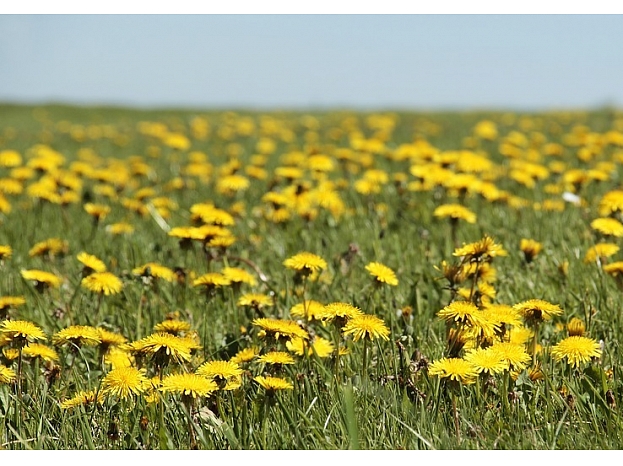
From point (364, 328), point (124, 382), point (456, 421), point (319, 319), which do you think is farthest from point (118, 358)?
point (456, 421)

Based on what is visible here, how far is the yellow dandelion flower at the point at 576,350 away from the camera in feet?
5.64

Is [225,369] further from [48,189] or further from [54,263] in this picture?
[48,189]

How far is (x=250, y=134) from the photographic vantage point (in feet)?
30.3

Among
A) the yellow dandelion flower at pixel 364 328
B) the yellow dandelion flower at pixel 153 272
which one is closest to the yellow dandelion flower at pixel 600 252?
the yellow dandelion flower at pixel 364 328

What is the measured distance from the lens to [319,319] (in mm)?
2092

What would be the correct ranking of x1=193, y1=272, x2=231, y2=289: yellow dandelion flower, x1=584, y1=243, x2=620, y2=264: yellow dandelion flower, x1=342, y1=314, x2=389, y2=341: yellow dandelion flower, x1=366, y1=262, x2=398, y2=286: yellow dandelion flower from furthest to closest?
x1=584, y1=243, x2=620, y2=264: yellow dandelion flower < x1=193, y1=272, x2=231, y2=289: yellow dandelion flower < x1=366, y1=262, x2=398, y2=286: yellow dandelion flower < x1=342, y1=314, x2=389, y2=341: yellow dandelion flower

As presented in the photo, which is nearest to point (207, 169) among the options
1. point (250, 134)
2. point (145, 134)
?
point (250, 134)

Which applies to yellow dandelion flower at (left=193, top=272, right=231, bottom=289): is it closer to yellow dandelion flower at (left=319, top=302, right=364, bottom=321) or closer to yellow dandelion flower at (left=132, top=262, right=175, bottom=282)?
yellow dandelion flower at (left=132, top=262, right=175, bottom=282)

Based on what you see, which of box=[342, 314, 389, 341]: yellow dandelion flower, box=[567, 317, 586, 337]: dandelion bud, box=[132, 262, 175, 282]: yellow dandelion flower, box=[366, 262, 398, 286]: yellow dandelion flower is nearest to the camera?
box=[342, 314, 389, 341]: yellow dandelion flower

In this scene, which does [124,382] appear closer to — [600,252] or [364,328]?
[364,328]

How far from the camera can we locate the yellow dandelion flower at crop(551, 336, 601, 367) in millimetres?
1720

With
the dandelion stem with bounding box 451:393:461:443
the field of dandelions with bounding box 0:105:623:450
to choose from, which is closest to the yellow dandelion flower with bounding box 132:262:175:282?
the field of dandelions with bounding box 0:105:623:450

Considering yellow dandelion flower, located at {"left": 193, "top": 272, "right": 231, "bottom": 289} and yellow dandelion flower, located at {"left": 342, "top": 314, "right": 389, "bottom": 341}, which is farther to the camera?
yellow dandelion flower, located at {"left": 193, "top": 272, "right": 231, "bottom": 289}
